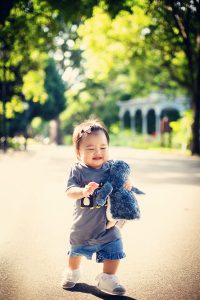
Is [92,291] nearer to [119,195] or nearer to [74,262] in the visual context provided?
[74,262]

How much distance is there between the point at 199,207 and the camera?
22.8 feet

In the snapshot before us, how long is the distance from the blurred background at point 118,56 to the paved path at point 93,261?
13.2ft

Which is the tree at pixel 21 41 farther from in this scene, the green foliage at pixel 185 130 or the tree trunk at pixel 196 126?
the green foliage at pixel 185 130

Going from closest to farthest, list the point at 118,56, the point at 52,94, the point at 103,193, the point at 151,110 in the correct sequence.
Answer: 1. the point at 103,193
2. the point at 118,56
3. the point at 52,94
4. the point at 151,110

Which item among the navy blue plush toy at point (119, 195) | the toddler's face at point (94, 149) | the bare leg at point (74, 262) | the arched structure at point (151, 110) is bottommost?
the bare leg at point (74, 262)

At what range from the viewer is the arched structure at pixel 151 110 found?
38.4 meters

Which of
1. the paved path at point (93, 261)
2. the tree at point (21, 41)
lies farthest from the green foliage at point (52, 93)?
the paved path at point (93, 261)

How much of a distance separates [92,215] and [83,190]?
10.1 inches

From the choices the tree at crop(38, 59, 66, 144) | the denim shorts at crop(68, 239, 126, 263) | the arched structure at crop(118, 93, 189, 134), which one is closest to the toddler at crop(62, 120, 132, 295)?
the denim shorts at crop(68, 239, 126, 263)

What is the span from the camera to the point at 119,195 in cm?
323

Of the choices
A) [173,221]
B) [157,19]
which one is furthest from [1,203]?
[157,19]

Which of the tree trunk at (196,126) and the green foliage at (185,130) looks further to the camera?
the green foliage at (185,130)

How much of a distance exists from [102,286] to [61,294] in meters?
0.31

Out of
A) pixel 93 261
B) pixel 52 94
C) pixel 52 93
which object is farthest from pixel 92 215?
pixel 52 93
